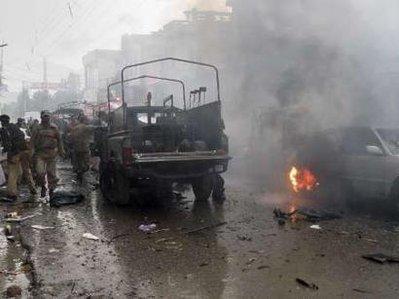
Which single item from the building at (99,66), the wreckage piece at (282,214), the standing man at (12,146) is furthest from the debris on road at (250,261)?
the building at (99,66)

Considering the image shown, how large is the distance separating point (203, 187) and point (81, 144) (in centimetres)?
487

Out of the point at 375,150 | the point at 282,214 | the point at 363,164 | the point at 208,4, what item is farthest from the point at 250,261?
the point at 208,4

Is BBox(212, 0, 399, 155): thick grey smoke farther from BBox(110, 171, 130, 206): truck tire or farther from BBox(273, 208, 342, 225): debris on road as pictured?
BBox(110, 171, 130, 206): truck tire

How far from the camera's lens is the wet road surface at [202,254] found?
4613 millimetres

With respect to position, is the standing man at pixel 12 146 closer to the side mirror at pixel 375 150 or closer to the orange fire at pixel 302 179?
the orange fire at pixel 302 179

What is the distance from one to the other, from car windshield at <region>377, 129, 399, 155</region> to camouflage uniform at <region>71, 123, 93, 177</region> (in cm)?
753

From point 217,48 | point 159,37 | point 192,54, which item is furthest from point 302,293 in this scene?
point 159,37

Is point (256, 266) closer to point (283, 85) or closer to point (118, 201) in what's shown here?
point (118, 201)

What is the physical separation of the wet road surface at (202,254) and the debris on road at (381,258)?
0.10 metres

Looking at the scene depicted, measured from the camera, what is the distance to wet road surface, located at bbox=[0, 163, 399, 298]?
461 cm

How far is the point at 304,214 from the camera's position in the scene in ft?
25.3

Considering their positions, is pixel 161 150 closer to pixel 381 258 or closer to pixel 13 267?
pixel 13 267

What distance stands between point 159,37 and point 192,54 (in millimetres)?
11428

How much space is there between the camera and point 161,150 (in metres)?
9.67
